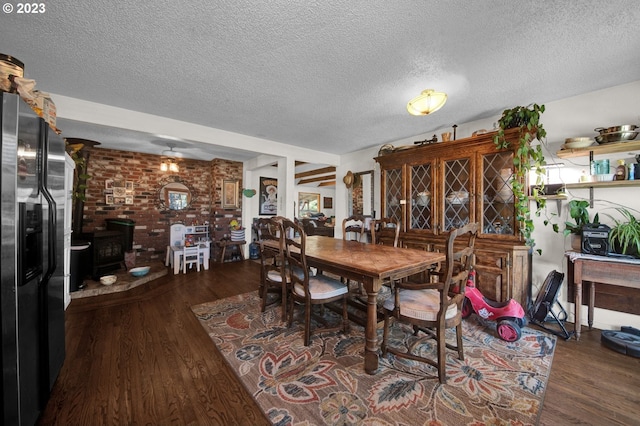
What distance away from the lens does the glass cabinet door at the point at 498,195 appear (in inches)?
103

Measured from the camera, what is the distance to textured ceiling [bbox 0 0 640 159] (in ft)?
4.75

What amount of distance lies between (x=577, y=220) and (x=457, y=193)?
3.64ft

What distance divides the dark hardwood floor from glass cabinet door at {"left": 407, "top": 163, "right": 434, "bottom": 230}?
175 cm

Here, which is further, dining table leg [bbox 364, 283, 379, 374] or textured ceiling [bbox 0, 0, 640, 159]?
dining table leg [bbox 364, 283, 379, 374]

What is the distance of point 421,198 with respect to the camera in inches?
131

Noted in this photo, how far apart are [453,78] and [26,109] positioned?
9.54 feet

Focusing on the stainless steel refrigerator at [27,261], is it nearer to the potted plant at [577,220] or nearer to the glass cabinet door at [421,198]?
the glass cabinet door at [421,198]

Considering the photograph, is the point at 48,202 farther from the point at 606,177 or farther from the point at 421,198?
the point at 606,177

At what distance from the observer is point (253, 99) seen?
2615 millimetres

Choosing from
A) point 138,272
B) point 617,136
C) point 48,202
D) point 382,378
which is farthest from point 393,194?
point 138,272

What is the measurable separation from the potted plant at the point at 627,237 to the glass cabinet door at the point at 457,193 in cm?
111

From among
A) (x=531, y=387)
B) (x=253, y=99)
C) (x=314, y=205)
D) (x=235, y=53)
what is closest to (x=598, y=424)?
(x=531, y=387)

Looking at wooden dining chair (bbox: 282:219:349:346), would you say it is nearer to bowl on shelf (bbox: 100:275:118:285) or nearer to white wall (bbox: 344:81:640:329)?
white wall (bbox: 344:81:640:329)

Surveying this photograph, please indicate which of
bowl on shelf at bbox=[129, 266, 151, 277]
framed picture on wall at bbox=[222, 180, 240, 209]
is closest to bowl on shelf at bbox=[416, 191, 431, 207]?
framed picture on wall at bbox=[222, 180, 240, 209]
